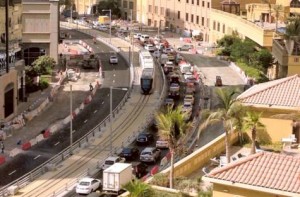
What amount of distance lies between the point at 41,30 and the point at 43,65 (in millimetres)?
12333

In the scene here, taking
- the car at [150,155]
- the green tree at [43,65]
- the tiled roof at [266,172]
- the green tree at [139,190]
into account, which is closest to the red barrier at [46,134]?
the car at [150,155]

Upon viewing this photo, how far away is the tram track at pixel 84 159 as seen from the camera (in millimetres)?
52906

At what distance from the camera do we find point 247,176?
86.6 ft

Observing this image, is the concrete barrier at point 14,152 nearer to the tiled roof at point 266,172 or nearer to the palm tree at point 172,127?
the palm tree at point 172,127

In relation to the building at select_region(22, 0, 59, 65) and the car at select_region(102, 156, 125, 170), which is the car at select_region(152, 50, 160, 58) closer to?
the building at select_region(22, 0, 59, 65)

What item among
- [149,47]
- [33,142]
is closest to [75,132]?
[33,142]

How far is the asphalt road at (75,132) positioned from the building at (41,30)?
8870 millimetres

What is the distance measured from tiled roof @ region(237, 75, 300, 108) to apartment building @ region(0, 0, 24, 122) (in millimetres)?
43354

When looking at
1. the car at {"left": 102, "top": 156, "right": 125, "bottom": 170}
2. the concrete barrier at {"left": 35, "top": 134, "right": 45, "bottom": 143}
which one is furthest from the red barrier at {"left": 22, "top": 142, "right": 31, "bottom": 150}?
the car at {"left": 102, "top": 156, "right": 125, "bottom": 170}

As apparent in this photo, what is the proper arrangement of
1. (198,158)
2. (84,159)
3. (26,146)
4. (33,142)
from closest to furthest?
(198,158), (84,159), (26,146), (33,142)

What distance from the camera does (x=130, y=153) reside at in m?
62.8

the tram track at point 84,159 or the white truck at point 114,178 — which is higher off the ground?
the white truck at point 114,178

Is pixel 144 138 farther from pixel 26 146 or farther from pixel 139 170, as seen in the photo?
pixel 139 170

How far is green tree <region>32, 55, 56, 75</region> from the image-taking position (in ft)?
332
